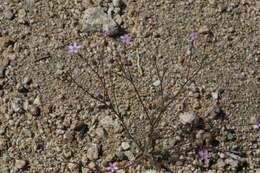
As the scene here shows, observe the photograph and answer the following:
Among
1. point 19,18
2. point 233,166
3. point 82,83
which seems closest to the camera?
point 233,166

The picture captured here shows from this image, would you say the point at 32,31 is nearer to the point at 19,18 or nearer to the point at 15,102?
the point at 19,18

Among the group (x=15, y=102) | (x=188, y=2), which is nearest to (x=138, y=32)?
(x=188, y=2)

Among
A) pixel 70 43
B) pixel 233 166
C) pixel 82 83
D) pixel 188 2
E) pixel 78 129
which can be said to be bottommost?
pixel 233 166

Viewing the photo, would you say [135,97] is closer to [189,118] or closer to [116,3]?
[189,118]

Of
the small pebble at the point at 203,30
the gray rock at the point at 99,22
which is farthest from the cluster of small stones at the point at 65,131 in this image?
the gray rock at the point at 99,22

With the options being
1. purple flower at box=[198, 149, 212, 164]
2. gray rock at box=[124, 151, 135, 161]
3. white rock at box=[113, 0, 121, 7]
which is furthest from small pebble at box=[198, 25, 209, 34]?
gray rock at box=[124, 151, 135, 161]

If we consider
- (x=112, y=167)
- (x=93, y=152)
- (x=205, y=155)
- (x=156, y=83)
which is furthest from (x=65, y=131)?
(x=205, y=155)

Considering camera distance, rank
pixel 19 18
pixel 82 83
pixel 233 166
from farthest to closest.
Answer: pixel 19 18, pixel 82 83, pixel 233 166
